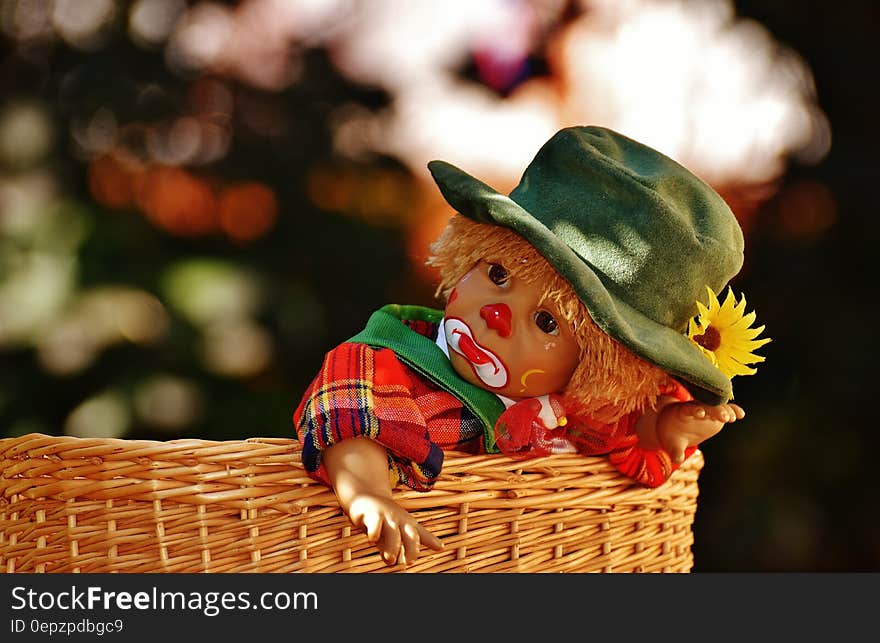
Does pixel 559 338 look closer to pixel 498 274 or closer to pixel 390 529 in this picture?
pixel 498 274

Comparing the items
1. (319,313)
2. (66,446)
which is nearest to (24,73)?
(319,313)

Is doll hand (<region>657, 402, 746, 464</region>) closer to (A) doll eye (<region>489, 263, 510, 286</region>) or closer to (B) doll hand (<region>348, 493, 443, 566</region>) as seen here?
(A) doll eye (<region>489, 263, 510, 286</region>)

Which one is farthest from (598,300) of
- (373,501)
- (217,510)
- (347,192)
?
(347,192)

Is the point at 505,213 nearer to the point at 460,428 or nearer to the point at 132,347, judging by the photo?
the point at 460,428

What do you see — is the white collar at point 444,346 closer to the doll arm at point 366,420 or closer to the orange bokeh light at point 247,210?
the doll arm at point 366,420

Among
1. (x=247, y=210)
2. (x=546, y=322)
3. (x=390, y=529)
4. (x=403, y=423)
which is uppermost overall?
(x=247, y=210)

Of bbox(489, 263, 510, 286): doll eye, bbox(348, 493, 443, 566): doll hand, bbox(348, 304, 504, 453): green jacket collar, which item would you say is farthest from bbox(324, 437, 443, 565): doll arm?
bbox(489, 263, 510, 286): doll eye
